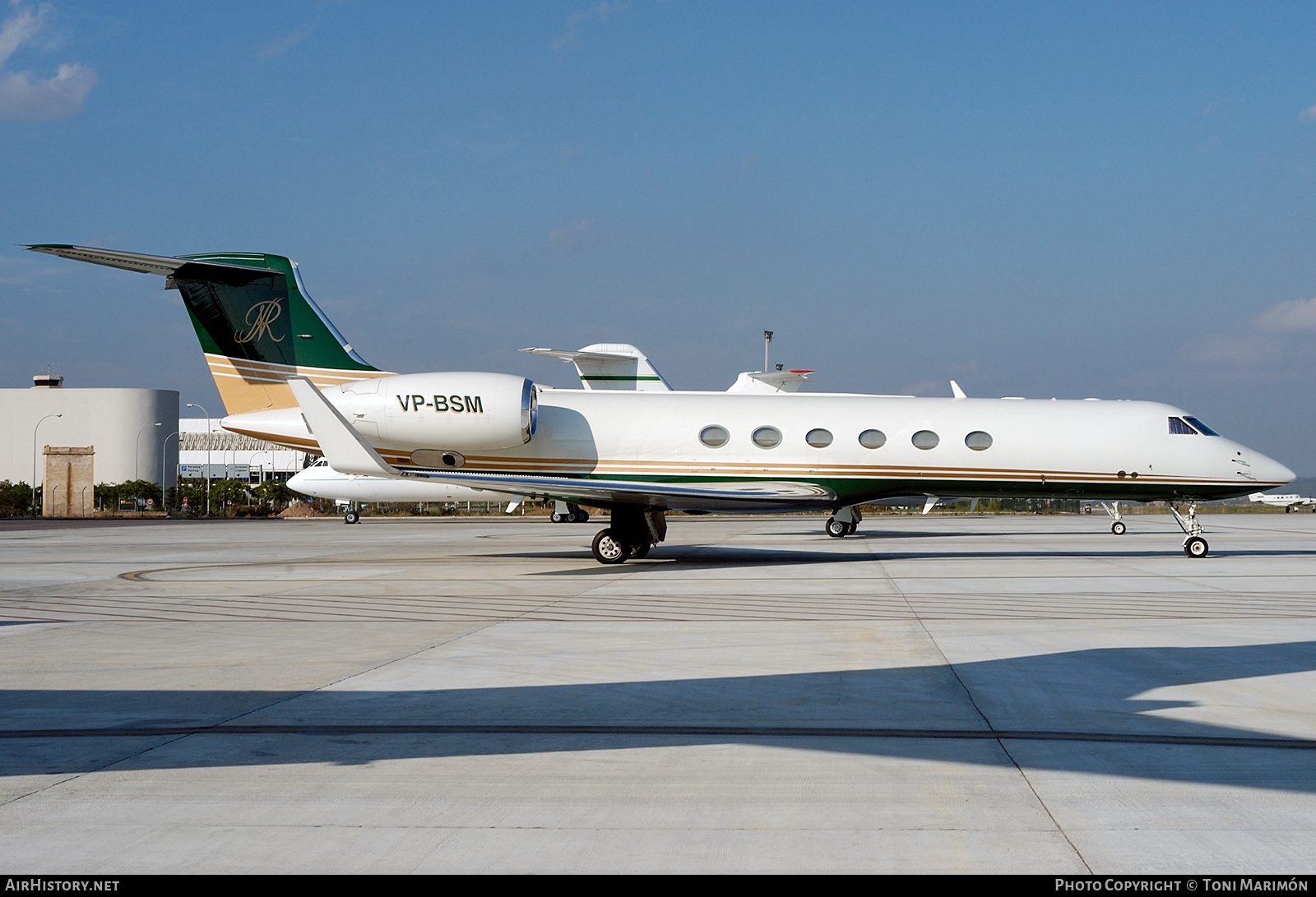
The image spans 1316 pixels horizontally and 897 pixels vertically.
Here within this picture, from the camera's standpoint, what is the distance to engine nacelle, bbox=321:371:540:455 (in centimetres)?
1784

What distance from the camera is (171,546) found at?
81.4 ft

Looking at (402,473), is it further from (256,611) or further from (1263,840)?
(1263,840)

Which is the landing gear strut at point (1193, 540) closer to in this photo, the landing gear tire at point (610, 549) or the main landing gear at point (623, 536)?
the main landing gear at point (623, 536)

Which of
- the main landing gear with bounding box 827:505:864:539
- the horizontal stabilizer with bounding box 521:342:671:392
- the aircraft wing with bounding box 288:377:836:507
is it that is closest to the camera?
the aircraft wing with bounding box 288:377:836:507

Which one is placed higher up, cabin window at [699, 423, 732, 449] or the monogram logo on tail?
the monogram logo on tail

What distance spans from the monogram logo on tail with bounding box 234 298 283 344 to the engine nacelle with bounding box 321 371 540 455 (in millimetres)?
2672

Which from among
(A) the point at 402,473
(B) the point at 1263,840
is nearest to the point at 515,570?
(A) the point at 402,473

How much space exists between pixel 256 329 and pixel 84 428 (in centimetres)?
8764

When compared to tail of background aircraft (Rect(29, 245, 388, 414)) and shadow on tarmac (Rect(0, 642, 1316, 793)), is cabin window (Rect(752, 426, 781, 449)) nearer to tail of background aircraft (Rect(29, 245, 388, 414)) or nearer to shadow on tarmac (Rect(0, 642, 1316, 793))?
tail of background aircraft (Rect(29, 245, 388, 414))

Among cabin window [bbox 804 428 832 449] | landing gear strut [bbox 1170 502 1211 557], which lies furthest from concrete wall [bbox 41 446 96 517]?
landing gear strut [bbox 1170 502 1211 557]

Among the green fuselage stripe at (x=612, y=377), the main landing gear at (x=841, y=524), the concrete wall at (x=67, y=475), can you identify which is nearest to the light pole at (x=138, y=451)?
the concrete wall at (x=67, y=475)

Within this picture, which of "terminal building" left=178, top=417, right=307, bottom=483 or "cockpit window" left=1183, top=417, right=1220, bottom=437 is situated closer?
"cockpit window" left=1183, top=417, right=1220, bottom=437

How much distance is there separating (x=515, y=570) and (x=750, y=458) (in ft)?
16.2

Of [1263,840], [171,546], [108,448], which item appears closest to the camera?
[1263,840]
